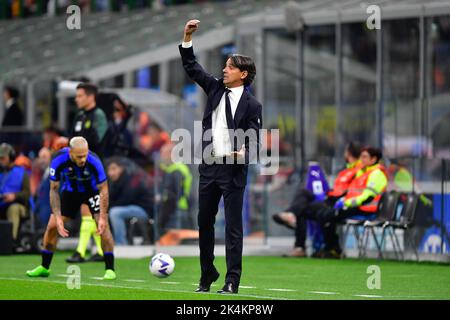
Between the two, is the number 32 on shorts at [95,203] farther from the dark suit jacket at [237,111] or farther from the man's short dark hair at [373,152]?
the man's short dark hair at [373,152]

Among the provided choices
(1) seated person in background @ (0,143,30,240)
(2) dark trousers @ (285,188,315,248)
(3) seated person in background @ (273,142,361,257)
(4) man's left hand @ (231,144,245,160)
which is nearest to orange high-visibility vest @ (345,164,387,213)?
(3) seated person in background @ (273,142,361,257)

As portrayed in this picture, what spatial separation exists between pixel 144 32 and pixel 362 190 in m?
14.4

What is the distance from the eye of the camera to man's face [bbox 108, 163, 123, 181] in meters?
22.4

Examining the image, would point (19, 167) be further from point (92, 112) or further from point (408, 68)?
point (408, 68)

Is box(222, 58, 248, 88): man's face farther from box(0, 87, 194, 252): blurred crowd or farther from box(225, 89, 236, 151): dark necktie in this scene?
box(0, 87, 194, 252): blurred crowd

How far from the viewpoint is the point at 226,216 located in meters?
13.6

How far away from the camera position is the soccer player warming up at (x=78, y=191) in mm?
16281

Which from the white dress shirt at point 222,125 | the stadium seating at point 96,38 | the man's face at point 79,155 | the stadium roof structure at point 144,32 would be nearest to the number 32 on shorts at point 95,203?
the man's face at point 79,155

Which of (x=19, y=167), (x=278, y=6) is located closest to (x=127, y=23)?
(x=278, y=6)

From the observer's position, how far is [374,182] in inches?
846

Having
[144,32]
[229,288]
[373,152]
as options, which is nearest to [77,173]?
[229,288]

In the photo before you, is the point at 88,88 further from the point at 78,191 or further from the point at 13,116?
the point at 13,116

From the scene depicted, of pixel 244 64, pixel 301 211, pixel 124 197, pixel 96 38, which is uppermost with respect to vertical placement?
pixel 96 38

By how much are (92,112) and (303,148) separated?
296 inches
